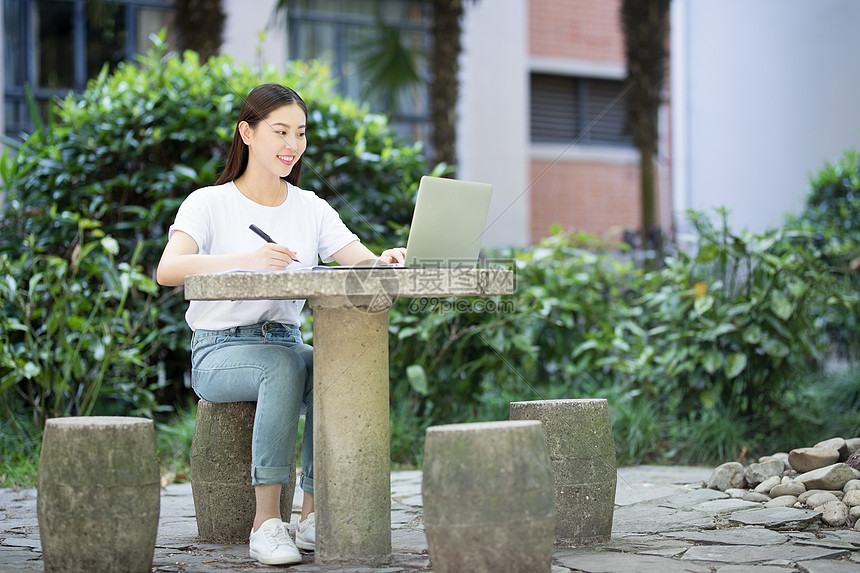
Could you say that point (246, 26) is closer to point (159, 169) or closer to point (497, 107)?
point (497, 107)

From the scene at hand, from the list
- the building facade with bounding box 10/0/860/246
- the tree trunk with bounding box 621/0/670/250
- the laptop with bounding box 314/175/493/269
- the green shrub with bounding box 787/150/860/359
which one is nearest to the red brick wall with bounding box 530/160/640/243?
the building facade with bounding box 10/0/860/246

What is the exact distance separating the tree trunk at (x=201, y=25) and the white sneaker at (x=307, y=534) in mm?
6048

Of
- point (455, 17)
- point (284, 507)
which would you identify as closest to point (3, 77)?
point (455, 17)

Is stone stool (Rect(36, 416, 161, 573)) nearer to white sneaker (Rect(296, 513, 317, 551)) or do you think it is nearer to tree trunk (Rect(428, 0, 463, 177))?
white sneaker (Rect(296, 513, 317, 551))

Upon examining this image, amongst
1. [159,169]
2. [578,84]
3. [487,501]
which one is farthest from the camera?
[578,84]

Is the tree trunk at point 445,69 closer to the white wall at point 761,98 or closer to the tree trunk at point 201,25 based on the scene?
the tree trunk at point 201,25

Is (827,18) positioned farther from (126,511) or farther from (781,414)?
(126,511)

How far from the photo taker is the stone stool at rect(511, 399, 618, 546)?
307 centimetres

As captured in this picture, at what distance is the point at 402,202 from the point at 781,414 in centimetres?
256

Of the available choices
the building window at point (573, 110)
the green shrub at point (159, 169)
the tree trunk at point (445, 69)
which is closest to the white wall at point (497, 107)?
the building window at point (573, 110)

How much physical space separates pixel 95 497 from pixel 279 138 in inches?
51.4

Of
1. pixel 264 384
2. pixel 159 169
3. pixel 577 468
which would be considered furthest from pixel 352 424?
pixel 159 169

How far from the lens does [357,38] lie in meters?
10.8

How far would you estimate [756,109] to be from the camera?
996cm
